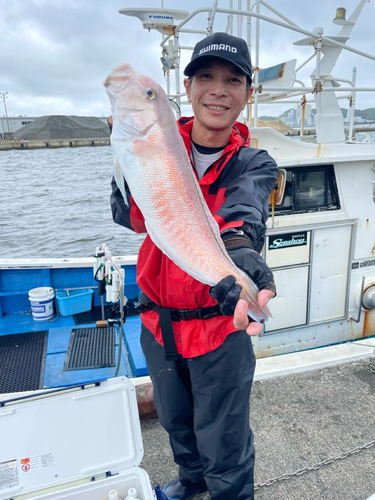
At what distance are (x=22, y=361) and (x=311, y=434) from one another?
13.3 ft

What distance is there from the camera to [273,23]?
4469 mm

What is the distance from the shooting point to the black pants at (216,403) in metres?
2.17

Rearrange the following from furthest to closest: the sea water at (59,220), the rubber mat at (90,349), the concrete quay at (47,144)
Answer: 1. the concrete quay at (47,144)
2. the sea water at (59,220)
3. the rubber mat at (90,349)

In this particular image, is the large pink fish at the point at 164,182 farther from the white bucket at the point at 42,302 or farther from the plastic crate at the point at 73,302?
the plastic crate at the point at 73,302

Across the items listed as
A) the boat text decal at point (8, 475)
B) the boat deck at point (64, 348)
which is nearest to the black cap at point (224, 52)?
the boat text decal at point (8, 475)

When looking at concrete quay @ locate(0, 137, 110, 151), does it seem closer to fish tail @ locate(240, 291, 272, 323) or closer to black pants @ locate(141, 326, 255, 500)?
black pants @ locate(141, 326, 255, 500)

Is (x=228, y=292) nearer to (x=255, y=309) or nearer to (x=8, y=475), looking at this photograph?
(x=255, y=309)

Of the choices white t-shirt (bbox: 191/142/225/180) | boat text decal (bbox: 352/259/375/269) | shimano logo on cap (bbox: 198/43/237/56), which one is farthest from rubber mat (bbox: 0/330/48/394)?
boat text decal (bbox: 352/259/375/269)

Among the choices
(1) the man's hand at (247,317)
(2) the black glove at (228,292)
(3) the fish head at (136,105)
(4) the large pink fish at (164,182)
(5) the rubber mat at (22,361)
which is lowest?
(5) the rubber mat at (22,361)

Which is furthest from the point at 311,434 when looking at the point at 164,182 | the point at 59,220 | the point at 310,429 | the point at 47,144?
the point at 47,144

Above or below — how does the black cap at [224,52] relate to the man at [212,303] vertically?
above

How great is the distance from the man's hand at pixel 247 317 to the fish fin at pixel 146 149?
790 mm

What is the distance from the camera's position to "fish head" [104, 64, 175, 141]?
70.4 inches

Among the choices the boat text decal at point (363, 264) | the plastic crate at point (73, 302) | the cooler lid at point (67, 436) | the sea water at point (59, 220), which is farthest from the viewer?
the sea water at point (59, 220)
